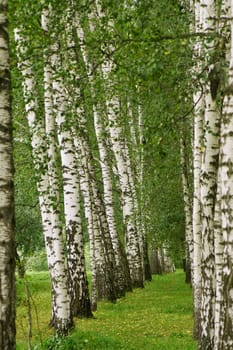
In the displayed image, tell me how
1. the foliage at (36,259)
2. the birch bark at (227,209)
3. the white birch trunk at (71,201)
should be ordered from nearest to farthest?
1. the birch bark at (227,209)
2. the white birch trunk at (71,201)
3. the foliage at (36,259)

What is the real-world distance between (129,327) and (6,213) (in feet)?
30.4

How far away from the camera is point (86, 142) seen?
709 inches

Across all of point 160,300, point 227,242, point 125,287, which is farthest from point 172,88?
point 125,287

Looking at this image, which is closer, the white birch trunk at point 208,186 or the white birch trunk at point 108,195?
the white birch trunk at point 208,186

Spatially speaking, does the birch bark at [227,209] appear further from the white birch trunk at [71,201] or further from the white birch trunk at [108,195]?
the white birch trunk at [108,195]

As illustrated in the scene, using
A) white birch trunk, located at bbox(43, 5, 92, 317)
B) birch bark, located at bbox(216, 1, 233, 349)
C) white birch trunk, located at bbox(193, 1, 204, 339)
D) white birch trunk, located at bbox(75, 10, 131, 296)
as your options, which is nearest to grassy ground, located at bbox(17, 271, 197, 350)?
white birch trunk, located at bbox(43, 5, 92, 317)

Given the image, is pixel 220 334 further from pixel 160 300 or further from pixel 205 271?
pixel 160 300

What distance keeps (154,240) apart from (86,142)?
14604mm

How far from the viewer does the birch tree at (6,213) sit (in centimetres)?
526

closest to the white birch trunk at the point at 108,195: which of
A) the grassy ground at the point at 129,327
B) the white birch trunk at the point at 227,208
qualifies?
the grassy ground at the point at 129,327

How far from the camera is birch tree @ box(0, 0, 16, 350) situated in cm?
526

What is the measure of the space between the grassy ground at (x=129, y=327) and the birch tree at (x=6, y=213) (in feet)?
9.51

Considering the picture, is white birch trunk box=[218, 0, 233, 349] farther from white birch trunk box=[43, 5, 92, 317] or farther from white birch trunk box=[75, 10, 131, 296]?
white birch trunk box=[75, 10, 131, 296]

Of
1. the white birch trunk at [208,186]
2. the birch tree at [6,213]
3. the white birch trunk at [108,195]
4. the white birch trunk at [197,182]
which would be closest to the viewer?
the birch tree at [6,213]
